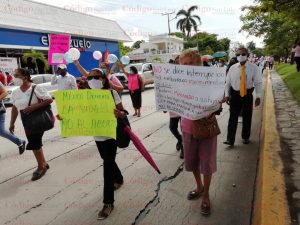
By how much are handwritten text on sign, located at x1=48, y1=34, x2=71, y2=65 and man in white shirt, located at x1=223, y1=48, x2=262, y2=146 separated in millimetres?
4729

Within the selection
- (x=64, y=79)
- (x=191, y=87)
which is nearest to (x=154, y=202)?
(x=191, y=87)

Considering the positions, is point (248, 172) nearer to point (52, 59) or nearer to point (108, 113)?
point (108, 113)

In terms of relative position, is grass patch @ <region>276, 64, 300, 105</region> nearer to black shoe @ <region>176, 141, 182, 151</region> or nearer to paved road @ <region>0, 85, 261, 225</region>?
black shoe @ <region>176, 141, 182, 151</region>

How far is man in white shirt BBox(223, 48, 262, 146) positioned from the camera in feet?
20.7

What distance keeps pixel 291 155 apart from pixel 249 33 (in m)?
24.6

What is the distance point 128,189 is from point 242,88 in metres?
2.83

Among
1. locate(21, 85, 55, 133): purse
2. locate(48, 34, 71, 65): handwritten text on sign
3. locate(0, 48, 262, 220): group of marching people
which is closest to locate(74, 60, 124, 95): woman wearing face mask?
locate(0, 48, 262, 220): group of marching people

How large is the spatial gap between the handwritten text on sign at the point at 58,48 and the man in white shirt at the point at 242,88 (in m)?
4.73

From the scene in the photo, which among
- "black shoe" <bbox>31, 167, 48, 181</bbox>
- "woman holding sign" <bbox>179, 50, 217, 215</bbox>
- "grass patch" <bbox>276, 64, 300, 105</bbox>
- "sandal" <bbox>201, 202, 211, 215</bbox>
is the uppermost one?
"woman holding sign" <bbox>179, 50, 217, 215</bbox>

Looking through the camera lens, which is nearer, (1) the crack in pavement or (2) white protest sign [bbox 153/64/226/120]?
(2) white protest sign [bbox 153/64/226/120]

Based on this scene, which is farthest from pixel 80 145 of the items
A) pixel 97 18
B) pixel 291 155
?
pixel 97 18

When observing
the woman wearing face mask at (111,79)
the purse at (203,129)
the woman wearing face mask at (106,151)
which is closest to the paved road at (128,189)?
the woman wearing face mask at (106,151)

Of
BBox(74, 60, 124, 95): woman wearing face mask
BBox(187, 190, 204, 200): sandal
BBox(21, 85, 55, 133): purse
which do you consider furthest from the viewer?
BBox(21, 85, 55, 133): purse

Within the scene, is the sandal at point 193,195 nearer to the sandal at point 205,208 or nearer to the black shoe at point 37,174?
the sandal at point 205,208
